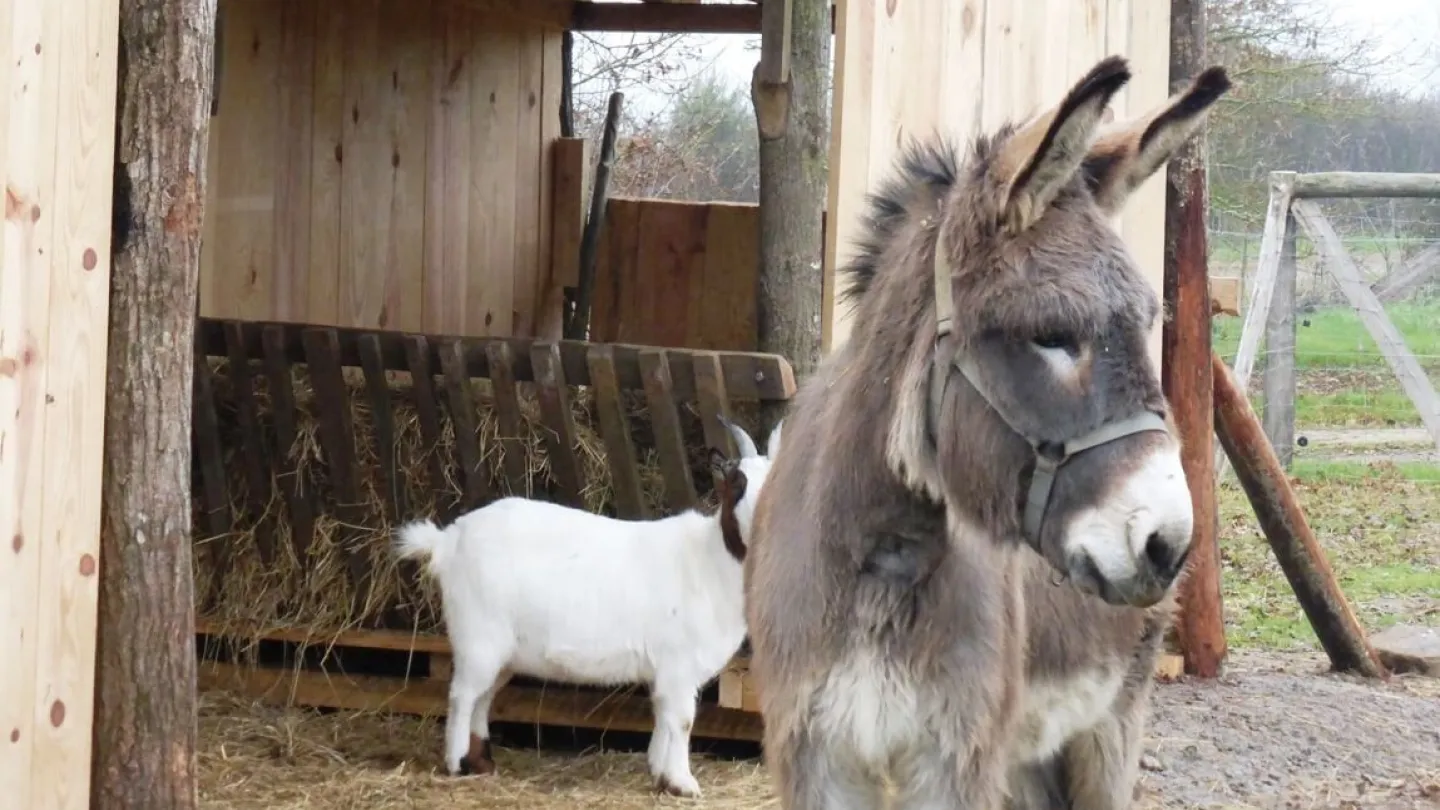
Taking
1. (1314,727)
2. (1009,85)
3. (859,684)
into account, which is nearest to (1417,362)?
(1314,727)

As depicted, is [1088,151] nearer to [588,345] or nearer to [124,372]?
[124,372]

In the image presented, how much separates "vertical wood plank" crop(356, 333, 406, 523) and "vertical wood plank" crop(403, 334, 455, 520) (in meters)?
0.12

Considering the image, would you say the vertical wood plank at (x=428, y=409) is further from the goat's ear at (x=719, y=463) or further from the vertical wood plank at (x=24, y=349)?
the vertical wood plank at (x=24, y=349)

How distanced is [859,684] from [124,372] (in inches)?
75.8

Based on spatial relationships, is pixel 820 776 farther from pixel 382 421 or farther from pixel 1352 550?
pixel 1352 550

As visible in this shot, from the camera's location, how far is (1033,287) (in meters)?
2.83

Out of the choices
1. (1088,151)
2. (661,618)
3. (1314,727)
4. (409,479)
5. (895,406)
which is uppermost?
(1088,151)

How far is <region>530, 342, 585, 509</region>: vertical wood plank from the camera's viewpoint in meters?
6.46

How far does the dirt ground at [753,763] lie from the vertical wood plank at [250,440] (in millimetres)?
723

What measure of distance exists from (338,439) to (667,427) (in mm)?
1410

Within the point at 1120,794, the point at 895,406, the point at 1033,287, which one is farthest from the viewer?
the point at 1120,794

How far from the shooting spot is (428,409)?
669 cm

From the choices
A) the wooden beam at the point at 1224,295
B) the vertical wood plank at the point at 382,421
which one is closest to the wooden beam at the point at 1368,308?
the wooden beam at the point at 1224,295

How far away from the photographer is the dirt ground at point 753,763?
5797mm
